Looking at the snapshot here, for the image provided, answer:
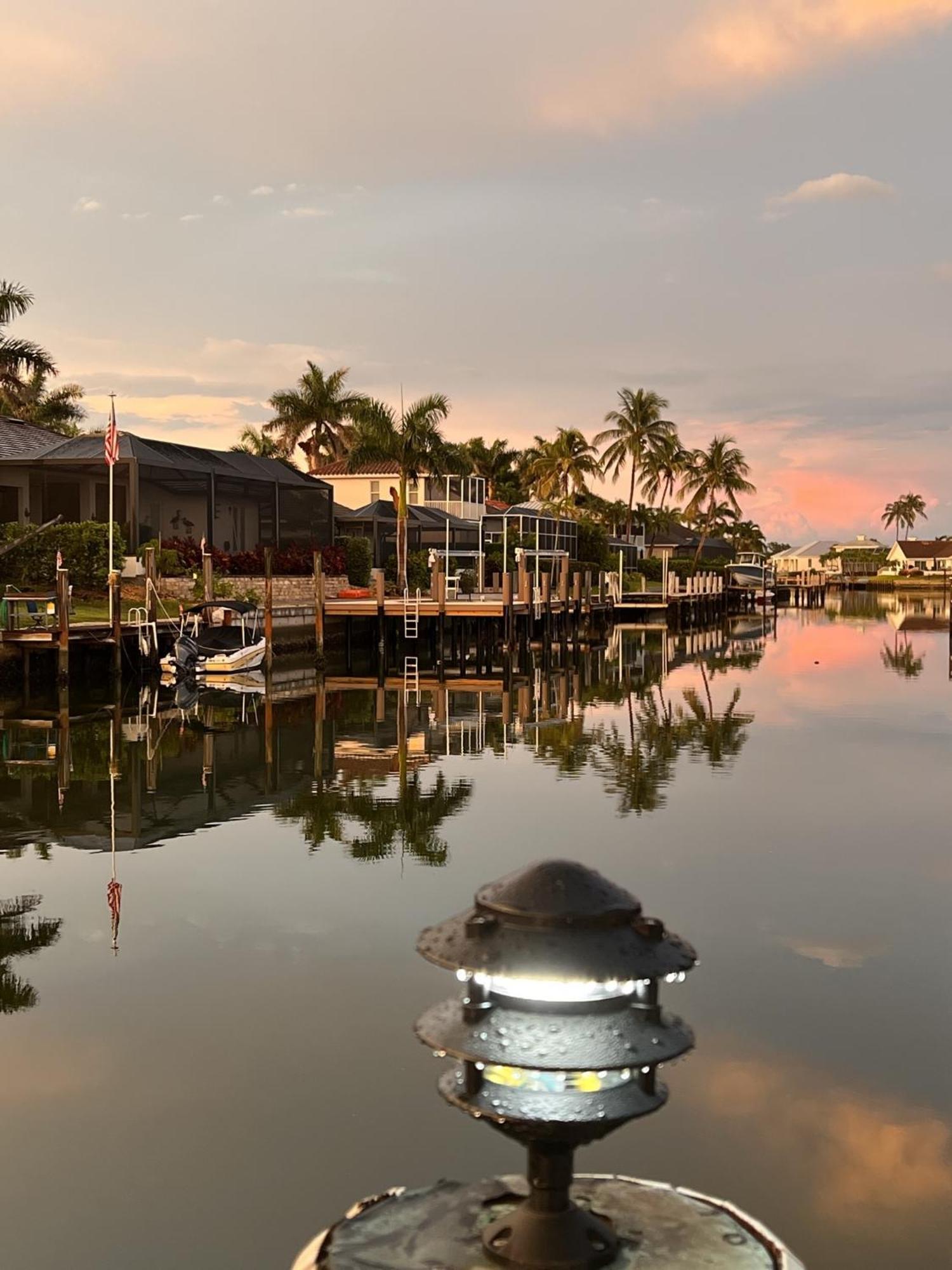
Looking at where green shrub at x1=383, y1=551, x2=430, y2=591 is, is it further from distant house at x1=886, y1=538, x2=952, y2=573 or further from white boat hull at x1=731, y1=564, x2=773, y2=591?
distant house at x1=886, y1=538, x2=952, y2=573

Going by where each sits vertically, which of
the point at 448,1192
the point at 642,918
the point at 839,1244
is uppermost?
the point at 642,918

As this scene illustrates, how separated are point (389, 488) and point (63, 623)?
125 ft

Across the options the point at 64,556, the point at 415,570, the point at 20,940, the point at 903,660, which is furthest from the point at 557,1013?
the point at 415,570

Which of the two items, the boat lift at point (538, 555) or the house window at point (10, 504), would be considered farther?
the boat lift at point (538, 555)

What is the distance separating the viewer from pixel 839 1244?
647cm

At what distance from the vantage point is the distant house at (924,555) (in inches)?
6924

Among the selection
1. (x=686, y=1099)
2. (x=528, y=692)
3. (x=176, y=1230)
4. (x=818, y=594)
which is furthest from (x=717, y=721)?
(x=818, y=594)

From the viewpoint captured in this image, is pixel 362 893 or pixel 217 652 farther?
pixel 217 652

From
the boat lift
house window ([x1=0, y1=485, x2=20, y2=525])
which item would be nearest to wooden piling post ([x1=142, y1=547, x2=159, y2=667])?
house window ([x1=0, y1=485, x2=20, y2=525])

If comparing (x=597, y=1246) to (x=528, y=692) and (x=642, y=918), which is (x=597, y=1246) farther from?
(x=528, y=692)

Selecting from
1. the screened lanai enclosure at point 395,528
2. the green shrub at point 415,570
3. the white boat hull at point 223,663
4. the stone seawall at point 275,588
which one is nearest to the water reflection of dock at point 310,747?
the white boat hull at point 223,663

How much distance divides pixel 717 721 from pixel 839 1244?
77.9 ft

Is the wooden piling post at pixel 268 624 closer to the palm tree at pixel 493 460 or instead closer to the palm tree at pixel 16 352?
the palm tree at pixel 16 352

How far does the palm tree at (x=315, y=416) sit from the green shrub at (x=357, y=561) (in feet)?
70.7
